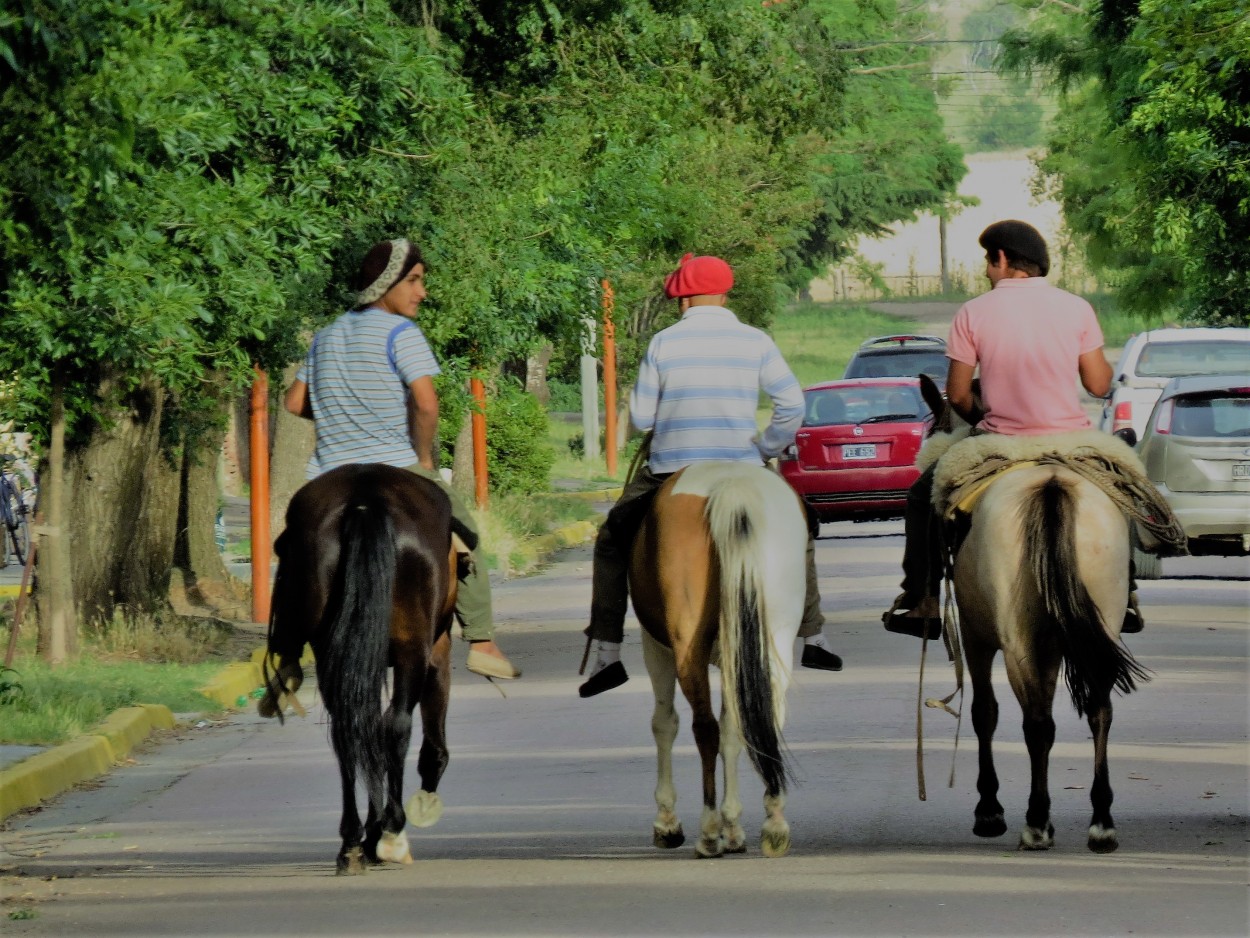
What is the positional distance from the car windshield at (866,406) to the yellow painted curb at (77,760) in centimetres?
1541

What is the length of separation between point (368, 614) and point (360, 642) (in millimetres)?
109

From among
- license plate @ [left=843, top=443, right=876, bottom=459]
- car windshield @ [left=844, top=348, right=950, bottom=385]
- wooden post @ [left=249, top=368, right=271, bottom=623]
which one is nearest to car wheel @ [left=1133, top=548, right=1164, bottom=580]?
license plate @ [left=843, top=443, right=876, bottom=459]

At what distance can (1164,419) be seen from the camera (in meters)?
21.4

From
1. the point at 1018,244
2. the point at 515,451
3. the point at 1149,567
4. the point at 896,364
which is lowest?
the point at 1149,567

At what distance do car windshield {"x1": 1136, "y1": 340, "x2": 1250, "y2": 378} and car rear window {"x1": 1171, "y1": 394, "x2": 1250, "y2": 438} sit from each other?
21.8 feet

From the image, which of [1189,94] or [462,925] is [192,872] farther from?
[1189,94]

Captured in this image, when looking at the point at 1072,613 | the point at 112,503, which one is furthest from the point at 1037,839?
the point at 112,503

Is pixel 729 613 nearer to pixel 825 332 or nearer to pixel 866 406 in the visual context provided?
pixel 866 406

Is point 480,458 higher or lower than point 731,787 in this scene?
higher

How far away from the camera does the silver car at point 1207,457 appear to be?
21062 mm

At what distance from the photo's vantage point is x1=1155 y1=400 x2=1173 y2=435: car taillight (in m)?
21.3

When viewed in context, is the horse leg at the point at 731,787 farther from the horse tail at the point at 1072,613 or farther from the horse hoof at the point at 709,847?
the horse tail at the point at 1072,613

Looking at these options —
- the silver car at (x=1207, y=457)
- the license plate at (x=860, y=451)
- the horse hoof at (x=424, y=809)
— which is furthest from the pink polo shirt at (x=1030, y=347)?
the license plate at (x=860, y=451)

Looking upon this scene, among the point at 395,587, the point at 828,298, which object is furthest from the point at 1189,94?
the point at 828,298
